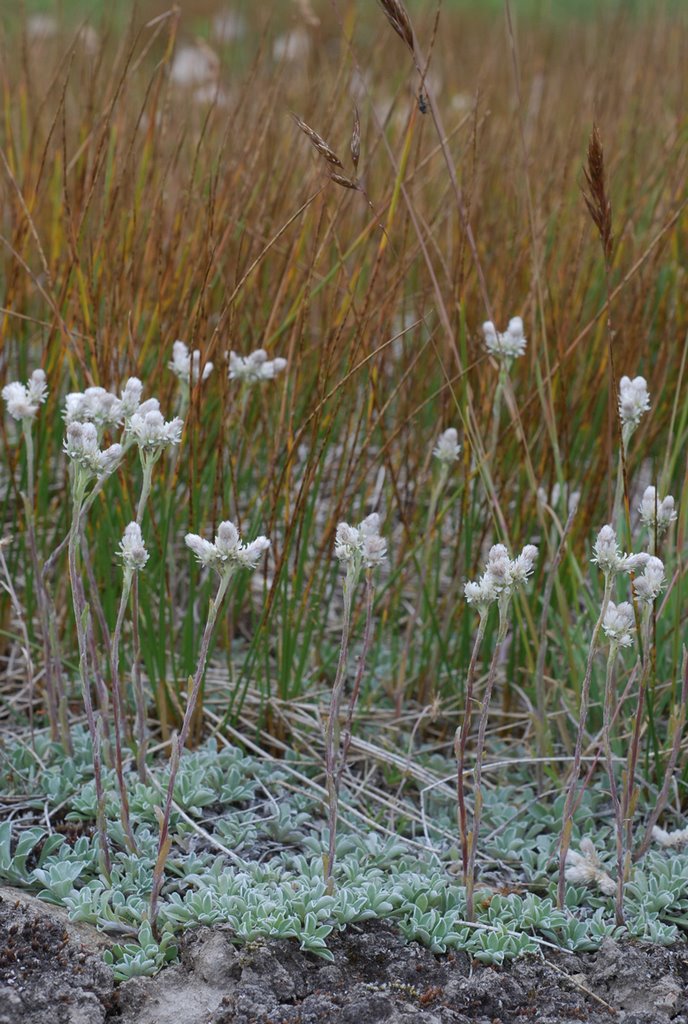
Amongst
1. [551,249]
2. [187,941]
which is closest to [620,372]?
[551,249]

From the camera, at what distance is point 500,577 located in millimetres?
1577

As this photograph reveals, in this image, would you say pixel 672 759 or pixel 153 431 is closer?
pixel 153 431

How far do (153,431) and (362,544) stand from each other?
15.0 inches

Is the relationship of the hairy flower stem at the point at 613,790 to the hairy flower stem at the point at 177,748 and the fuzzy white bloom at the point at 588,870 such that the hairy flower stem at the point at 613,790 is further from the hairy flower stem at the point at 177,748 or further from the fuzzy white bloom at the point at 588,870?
the hairy flower stem at the point at 177,748

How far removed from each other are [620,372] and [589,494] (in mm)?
323

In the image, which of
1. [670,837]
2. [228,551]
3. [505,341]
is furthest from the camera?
[505,341]

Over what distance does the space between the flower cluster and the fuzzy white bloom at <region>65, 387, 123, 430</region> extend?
2.13 ft

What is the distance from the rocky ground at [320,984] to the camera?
157 centimetres

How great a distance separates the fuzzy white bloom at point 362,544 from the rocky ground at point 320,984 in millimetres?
650

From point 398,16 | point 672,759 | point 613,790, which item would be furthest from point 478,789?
point 398,16

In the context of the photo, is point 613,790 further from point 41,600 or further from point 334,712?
point 41,600

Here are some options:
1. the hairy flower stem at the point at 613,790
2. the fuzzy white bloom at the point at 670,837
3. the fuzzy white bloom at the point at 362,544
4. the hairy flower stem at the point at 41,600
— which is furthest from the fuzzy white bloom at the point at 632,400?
the hairy flower stem at the point at 41,600

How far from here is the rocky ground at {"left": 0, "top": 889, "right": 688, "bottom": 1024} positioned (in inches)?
62.0

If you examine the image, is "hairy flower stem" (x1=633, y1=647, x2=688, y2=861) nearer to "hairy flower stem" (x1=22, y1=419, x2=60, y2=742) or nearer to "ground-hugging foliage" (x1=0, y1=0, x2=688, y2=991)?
"ground-hugging foliage" (x1=0, y1=0, x2=688, y2=991)
